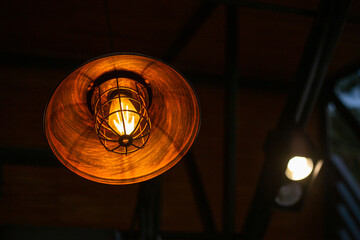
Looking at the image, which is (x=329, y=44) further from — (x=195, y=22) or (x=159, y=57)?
(x=159, y=57)

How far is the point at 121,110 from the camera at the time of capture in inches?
44.0

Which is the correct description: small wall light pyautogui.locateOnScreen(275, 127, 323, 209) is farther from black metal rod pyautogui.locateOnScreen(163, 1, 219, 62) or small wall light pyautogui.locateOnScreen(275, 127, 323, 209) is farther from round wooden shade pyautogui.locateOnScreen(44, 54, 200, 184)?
black metal rod pyautogui.locateOnScreen(163, 1, 219, 62)

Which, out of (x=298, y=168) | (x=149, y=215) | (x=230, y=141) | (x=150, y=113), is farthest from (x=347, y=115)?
(x=150, y=113)

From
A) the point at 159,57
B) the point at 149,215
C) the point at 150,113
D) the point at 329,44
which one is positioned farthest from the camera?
the point at 159,57

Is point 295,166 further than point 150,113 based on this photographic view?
Yes

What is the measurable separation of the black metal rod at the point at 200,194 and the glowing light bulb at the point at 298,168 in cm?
171

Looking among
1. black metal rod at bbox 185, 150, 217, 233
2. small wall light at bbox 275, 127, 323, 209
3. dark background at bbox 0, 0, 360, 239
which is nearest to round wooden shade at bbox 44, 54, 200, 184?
small wall light at bbox 275, 127, 323, 209

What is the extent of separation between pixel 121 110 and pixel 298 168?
1251mm

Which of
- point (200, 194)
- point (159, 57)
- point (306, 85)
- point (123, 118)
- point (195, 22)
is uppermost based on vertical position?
point (159, 57)

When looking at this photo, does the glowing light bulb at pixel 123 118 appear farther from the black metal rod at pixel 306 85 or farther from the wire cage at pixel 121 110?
the black metal rod at pixel 306 85

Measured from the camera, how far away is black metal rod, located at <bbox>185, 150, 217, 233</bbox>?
357cm

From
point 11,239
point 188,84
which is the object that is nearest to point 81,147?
point 188,84

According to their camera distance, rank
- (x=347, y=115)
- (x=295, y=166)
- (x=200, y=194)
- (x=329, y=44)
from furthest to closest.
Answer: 1. (x=347, y=115)
2. (x=200, y=194)
3. (x=295, y=166)
4. (x=329, y=44)

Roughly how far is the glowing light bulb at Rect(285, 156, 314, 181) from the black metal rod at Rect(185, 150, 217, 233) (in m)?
1.71
